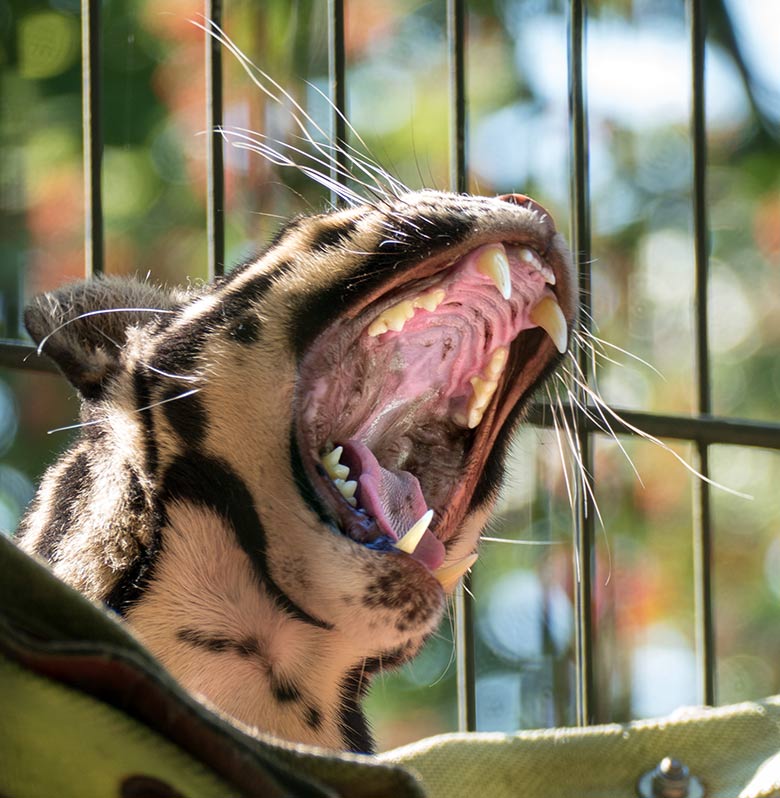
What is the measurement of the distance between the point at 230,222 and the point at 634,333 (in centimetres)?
272

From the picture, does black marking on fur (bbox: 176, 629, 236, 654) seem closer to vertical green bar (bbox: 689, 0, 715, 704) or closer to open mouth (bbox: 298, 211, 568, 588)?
open mouth (bbox: 298, 211, 568, 588)

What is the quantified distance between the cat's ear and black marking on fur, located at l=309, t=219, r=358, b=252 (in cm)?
28

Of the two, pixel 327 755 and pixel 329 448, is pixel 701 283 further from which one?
pixel 327 755

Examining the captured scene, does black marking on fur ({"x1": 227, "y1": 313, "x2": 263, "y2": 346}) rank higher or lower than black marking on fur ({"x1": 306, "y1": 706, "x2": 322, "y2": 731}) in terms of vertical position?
higher

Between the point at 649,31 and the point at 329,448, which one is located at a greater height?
the point at 649,31

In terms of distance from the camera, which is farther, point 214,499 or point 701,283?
point 701,283

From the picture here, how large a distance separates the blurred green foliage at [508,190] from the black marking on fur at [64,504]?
491 centimetres

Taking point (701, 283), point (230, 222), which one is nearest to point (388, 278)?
point (701, 283)

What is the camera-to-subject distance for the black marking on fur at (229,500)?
2070mm

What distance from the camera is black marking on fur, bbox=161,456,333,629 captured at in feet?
6.79

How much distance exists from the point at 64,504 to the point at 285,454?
37 centimetres

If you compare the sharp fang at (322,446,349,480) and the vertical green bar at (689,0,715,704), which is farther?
the vertical green bar at (689,0,715,704)

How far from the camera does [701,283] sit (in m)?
2.88

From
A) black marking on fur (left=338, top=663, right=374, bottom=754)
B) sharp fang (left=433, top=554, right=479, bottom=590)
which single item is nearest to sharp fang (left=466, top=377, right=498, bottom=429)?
sharp fang (left=433, top=554, right=479, bottom=590)
